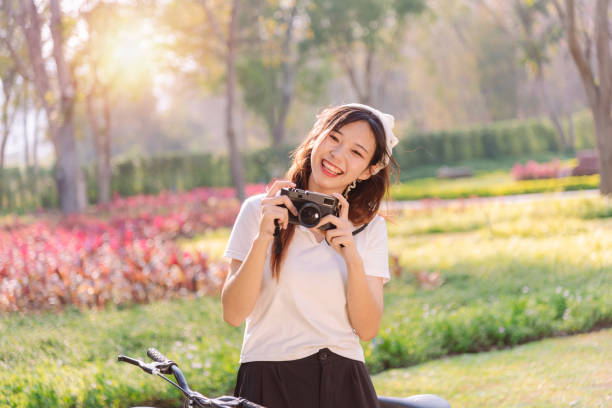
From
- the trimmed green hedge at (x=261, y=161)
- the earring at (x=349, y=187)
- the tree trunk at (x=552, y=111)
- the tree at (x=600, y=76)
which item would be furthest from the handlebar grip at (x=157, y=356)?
the tree trunk at (x=552, y=111)

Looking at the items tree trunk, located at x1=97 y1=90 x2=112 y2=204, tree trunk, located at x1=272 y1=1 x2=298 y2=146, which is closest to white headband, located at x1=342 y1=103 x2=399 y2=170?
tree trunk, located at x1=97 y1=90 x2=112 y2=204

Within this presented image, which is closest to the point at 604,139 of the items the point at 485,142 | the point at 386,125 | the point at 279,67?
the point at 386,125

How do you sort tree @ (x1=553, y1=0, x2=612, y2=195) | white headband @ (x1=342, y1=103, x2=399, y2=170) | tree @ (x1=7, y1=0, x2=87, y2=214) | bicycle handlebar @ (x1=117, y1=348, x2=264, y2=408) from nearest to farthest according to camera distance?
bicycle handlebar @ (x1=117, y1=348, x2=264, y2=408) → white headband @ (x1=342, y1=103, x2=399, y2=170) → tree @ (x1=553, y1=0, x2=612, y2=195) → tree @ (x1=7, y1=0, x2=87, y2=214)

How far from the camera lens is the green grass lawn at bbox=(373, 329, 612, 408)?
4.31 m

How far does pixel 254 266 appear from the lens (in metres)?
2.27

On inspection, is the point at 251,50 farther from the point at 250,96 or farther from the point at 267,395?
the point at 267,395

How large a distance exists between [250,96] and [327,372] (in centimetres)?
3355

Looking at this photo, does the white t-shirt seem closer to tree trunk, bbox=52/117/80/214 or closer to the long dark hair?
the long dark hair

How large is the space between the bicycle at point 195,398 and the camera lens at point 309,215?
581mm

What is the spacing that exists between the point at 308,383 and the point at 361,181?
32.2 inches

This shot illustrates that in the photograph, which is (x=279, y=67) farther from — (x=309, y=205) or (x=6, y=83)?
(x=309, y=205)

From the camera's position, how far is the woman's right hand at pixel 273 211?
7.17ft

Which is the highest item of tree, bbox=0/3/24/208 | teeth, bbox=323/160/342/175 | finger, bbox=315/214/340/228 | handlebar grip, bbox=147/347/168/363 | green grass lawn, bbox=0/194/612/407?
tree, bbox=0/3/24/208

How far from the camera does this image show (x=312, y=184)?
2588 mm
